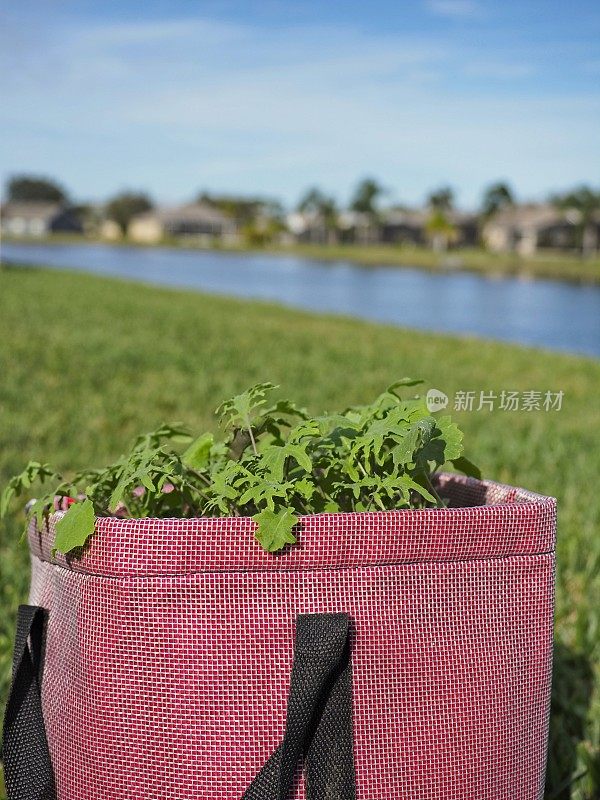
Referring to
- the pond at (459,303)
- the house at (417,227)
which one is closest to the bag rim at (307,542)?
the pond at (459,303)

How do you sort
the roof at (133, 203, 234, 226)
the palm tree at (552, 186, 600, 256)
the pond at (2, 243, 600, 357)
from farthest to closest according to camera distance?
the roof at (133, 203, 234, 226) → the palm tree at (552, 186, 600, 256) → the pond at (2, 243, 600, 357)

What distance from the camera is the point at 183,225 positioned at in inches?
4432

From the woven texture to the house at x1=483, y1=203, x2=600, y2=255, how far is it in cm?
8874

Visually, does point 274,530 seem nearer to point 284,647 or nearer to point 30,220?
point 284,647

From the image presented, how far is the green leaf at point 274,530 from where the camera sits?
124 cm

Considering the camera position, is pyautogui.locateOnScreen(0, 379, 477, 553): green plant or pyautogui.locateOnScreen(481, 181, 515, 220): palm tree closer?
pyautogui.locateOnScreen(0, 379, 477, 553): green plant

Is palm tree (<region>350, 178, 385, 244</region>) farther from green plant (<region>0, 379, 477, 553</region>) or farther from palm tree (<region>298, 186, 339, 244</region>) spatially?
green plant (<region>0, 379, 477, 553</region>)

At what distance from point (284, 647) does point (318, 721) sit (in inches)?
4.3

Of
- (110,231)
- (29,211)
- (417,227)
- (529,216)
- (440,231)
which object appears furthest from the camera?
(110,231)

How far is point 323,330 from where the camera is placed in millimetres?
13070

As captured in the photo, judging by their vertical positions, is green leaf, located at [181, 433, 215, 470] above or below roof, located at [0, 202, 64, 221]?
below

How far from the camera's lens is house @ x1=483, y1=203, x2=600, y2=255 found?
87000mm

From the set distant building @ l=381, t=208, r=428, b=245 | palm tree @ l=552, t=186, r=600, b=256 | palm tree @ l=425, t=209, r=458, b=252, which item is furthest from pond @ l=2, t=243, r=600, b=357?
distant building @ l=381, t=208, r=428, b=245

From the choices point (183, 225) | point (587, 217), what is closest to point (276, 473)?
point (587, 217)
